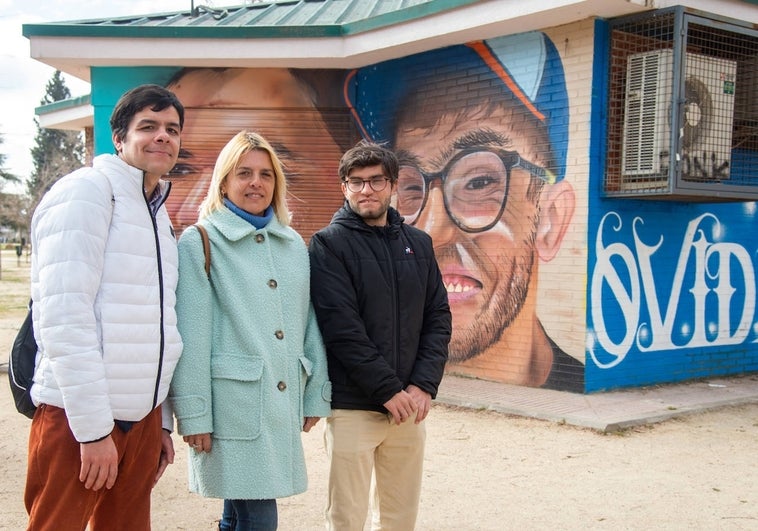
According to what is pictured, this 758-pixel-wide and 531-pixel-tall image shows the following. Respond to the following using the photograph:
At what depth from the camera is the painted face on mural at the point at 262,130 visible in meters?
9.10

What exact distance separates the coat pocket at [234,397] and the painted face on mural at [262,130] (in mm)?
6608

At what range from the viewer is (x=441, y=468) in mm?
5043

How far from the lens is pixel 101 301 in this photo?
2293 mm

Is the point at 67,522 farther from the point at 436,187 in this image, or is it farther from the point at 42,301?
the point at 436,187

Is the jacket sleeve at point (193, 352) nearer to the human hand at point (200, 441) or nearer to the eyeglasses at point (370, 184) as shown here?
the human hand at point (200, 441)

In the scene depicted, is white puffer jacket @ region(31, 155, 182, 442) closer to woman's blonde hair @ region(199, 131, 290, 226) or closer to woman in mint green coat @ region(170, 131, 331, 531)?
woman in mint green coat @ region(170, 131, 331, 531)

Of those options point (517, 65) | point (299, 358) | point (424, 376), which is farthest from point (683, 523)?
point (517, 65)

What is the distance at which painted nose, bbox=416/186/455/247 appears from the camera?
26.7ft

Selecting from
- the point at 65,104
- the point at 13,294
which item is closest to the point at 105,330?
the point at 65,104

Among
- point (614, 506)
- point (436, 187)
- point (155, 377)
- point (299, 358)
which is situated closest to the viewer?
point (155, 377)

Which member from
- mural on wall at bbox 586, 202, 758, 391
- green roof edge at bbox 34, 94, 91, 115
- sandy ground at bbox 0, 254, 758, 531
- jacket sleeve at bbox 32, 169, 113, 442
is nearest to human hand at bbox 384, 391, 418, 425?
jacket sleeve at bbox 32, 169, 113, 442

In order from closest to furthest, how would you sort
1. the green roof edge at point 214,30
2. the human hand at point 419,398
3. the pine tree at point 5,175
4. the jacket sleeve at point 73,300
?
the jacket sleeve at point 73,300 → the human hand at point 419,398 → the green roof edge at point 214,30 → the pine tree at point 5,175

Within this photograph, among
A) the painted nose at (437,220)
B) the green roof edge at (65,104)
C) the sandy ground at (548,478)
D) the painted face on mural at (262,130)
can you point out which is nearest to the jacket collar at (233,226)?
the sandy ground at (548,478)

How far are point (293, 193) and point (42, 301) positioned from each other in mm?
7121
